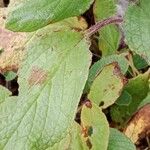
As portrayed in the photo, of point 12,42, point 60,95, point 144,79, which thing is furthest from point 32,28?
point 144,79

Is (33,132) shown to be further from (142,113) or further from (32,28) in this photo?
(142,113)

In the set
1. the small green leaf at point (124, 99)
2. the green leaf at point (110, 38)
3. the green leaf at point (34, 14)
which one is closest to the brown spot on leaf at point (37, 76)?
the green leaf at point (34, 14)

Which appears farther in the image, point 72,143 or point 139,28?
point 72,143

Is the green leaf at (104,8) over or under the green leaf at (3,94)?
over

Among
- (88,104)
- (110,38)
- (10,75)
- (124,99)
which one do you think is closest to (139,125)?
(124,99)

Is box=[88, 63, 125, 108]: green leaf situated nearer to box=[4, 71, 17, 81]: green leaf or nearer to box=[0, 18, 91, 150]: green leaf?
box=[0, 18, 91, 150]: green leaf

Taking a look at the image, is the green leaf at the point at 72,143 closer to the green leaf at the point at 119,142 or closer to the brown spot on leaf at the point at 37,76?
the green leaf at the point at 119,142

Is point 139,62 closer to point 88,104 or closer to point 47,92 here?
point 88,104
